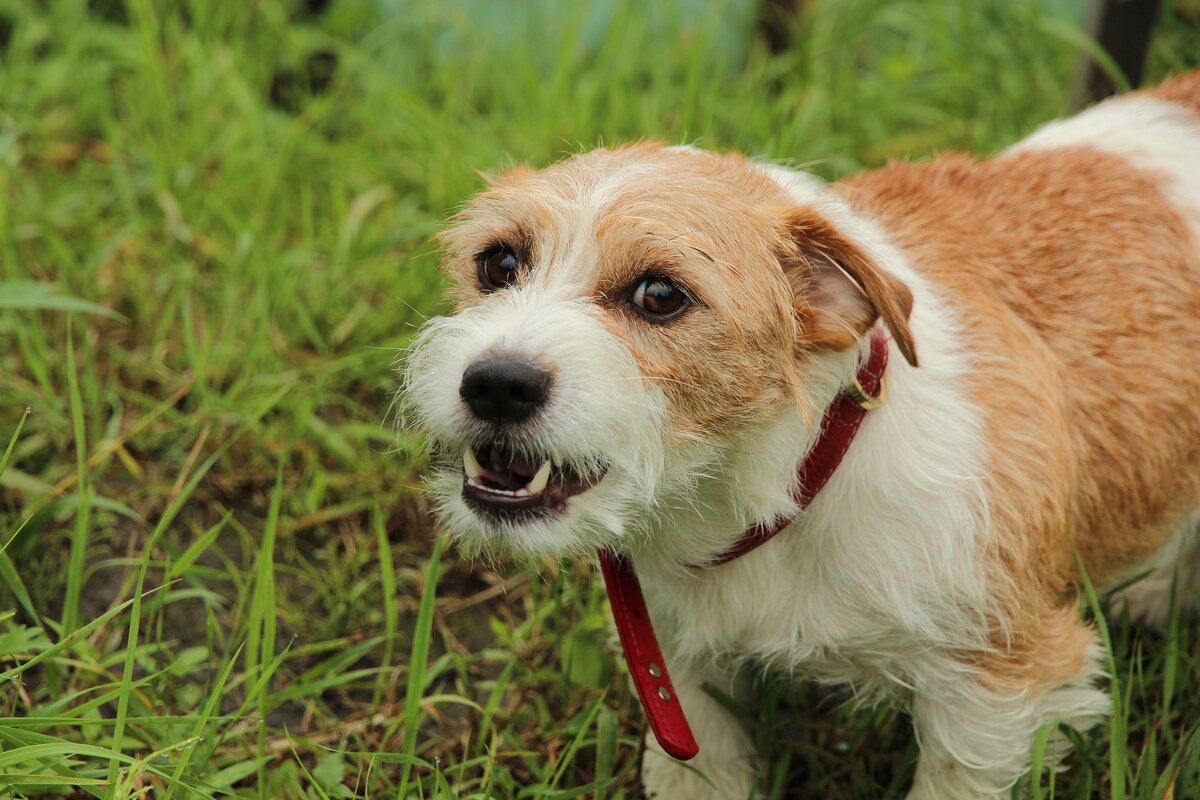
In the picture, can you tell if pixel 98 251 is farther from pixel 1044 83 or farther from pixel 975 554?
pixel 1044 83

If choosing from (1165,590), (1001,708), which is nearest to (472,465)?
(1001,708)

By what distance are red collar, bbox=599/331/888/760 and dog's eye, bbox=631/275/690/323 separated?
43 centimetres

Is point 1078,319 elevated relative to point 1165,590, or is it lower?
elevated

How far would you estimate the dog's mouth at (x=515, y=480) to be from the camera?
103 inches

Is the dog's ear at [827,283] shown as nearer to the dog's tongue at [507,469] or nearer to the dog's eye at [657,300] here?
the dog's eye at [657,300]

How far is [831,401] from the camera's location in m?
2.79

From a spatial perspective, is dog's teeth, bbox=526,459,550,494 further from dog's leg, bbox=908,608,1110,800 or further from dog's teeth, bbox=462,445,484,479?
dog's leg, bbox=908,608,1110,800

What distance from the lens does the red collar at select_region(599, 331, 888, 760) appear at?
2.76 metres

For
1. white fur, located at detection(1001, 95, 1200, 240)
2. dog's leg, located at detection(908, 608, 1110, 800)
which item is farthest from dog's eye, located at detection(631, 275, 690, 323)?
white fur, located at detection(1001, 95, 1200, 240)

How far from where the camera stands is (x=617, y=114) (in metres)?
5.21

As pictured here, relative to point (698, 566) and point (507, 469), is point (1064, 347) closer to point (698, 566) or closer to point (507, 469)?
point (698, 566)

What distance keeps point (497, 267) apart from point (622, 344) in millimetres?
462

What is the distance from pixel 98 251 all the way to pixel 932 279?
10.6ft

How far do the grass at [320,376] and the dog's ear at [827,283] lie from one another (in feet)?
3.26
